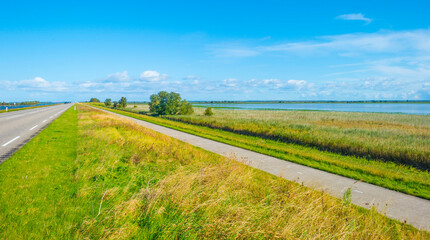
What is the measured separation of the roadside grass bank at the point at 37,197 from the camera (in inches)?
148

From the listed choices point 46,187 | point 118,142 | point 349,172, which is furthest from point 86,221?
point 349,172

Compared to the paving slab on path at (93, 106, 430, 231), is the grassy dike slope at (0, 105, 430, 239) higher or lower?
higher

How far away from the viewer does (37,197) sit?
488 centimetres

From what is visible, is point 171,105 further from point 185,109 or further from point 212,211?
point 212,211

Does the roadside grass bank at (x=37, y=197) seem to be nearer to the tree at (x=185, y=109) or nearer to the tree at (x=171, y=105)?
the tree at (x=171, y=105)

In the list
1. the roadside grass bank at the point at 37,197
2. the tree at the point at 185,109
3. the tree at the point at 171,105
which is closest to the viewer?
the roadside grass bank at the point at 37,197

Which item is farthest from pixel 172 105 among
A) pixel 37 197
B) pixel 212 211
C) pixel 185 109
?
pixel 212 211

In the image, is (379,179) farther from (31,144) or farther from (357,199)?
(31,144)

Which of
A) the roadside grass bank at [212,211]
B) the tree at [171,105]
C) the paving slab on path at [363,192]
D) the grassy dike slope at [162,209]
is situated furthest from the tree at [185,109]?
the roadside grass bank at [212,211]

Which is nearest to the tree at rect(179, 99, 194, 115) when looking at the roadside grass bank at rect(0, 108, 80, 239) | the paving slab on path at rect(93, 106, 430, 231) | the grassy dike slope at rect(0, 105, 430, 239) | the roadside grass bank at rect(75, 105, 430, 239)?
the paving slab on path at rect(93, 106, 430, 231)

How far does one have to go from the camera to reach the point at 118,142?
1184 cm

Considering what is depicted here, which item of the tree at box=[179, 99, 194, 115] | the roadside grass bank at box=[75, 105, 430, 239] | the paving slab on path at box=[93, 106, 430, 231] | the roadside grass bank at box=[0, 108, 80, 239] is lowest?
the paving slab on path at box=[93, 106, 430, 231]

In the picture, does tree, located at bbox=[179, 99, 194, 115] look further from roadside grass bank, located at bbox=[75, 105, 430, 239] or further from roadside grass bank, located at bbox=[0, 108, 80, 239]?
roadside grass bank, located at bbox=[75, 105, 430, 239]

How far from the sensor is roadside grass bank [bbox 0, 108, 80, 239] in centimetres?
375
